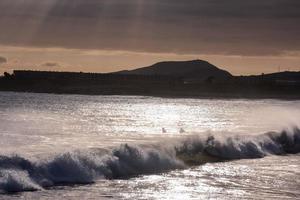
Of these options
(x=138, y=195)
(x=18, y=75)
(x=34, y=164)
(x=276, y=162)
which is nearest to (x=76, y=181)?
(x=34, y=164)

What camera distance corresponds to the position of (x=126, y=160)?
26.8 meters

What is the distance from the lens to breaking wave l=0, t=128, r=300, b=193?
73.5 ft

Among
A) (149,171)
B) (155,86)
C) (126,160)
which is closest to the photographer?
(149,171)

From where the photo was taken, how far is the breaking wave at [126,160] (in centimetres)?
2239

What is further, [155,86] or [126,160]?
[155,86]

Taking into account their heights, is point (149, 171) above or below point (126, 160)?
below

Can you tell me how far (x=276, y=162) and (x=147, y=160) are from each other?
5.94 meters

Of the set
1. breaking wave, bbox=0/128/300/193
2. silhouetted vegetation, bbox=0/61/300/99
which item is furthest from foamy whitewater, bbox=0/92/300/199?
silhouetted vegetation, bbox=0/61/300/99

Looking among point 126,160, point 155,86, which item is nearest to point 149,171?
point 126,160

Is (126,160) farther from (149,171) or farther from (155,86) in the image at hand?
(155,86)

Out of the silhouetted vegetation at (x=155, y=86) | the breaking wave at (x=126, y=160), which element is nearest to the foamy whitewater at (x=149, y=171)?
the breaking wave at (x=126, y=160)

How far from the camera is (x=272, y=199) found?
21.1m

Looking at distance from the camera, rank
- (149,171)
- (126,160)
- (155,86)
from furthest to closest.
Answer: (155,86) → (126,160) → (149,171)

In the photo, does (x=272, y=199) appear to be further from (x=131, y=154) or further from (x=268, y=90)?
(x=268, y=90)
